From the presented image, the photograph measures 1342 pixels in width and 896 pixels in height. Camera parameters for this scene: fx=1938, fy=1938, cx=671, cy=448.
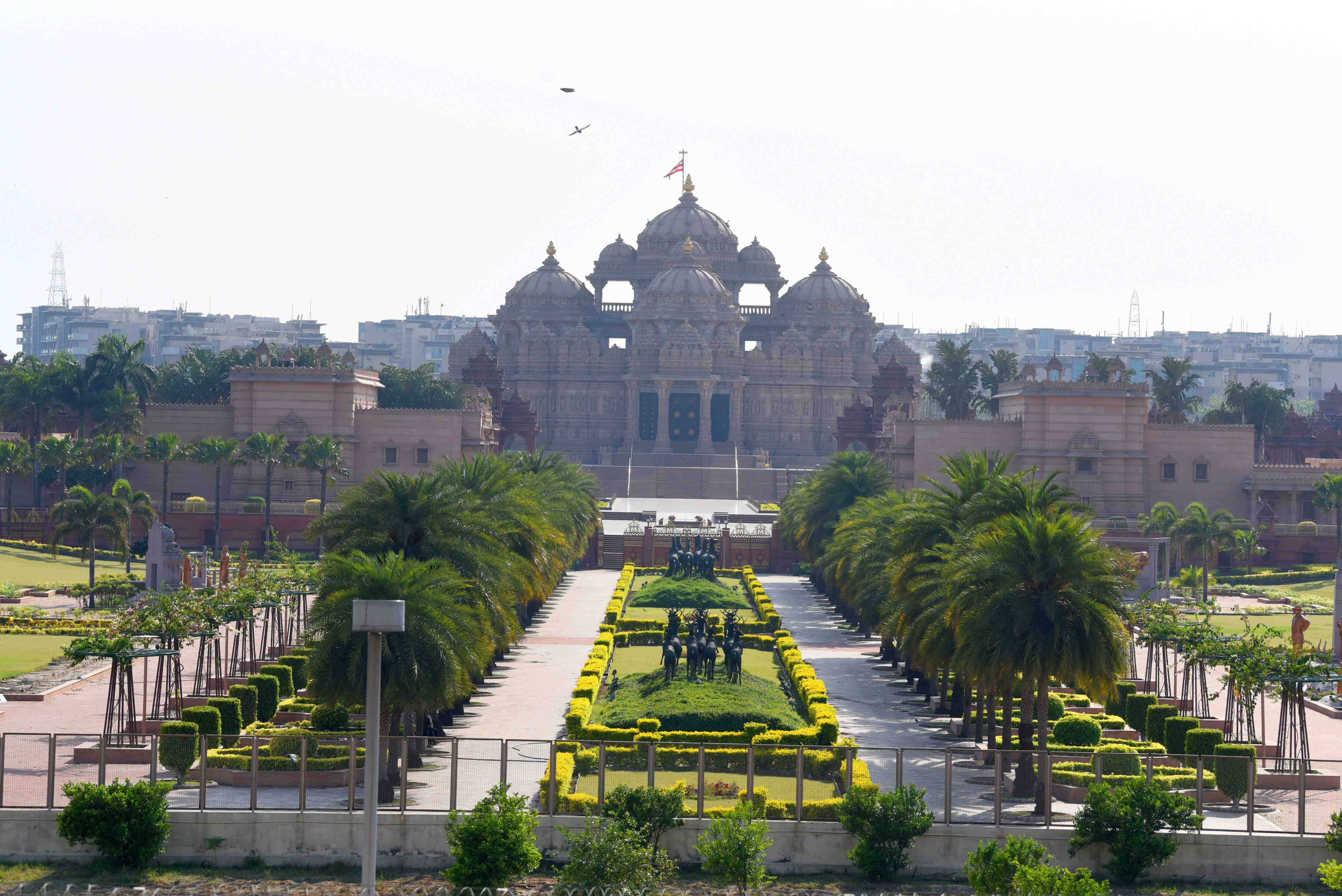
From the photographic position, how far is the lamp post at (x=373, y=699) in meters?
23.1

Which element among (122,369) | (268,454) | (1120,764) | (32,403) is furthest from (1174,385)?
(1120,764)

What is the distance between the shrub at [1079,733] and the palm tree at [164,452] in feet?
182

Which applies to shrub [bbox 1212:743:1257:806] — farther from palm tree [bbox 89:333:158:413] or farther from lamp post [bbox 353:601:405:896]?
palm tree [bbox 89:333:158:413]

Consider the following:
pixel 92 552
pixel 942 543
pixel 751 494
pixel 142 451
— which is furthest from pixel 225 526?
pixel 942 543

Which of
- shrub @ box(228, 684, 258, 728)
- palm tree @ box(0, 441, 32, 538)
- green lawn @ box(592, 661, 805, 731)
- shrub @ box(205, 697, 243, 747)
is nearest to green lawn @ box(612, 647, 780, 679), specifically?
green lawn @ box(592, 661, 805, 731)

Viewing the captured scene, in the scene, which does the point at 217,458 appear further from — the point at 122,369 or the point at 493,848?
the point at 493,848

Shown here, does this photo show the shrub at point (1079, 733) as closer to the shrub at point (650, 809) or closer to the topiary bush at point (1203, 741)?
the topiary bush at point (1203, 741)

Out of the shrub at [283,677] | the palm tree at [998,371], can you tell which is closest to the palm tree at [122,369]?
the palm tree at [998,371]

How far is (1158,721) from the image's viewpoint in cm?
3822

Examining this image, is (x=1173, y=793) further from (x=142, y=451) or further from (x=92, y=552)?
(x=142, y=451)

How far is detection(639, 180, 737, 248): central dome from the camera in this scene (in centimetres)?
16075

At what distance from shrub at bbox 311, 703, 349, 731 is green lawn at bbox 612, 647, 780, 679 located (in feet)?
36.2

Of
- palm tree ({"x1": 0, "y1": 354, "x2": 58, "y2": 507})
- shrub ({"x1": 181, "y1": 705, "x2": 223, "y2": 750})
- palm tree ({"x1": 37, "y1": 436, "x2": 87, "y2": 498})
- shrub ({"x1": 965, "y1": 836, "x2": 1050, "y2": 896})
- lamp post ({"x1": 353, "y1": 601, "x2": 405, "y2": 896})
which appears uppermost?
palm tree ({"x1": 0, "y1": 354, "x2": 58, "y2": 507})

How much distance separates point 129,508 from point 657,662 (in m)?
25.4
